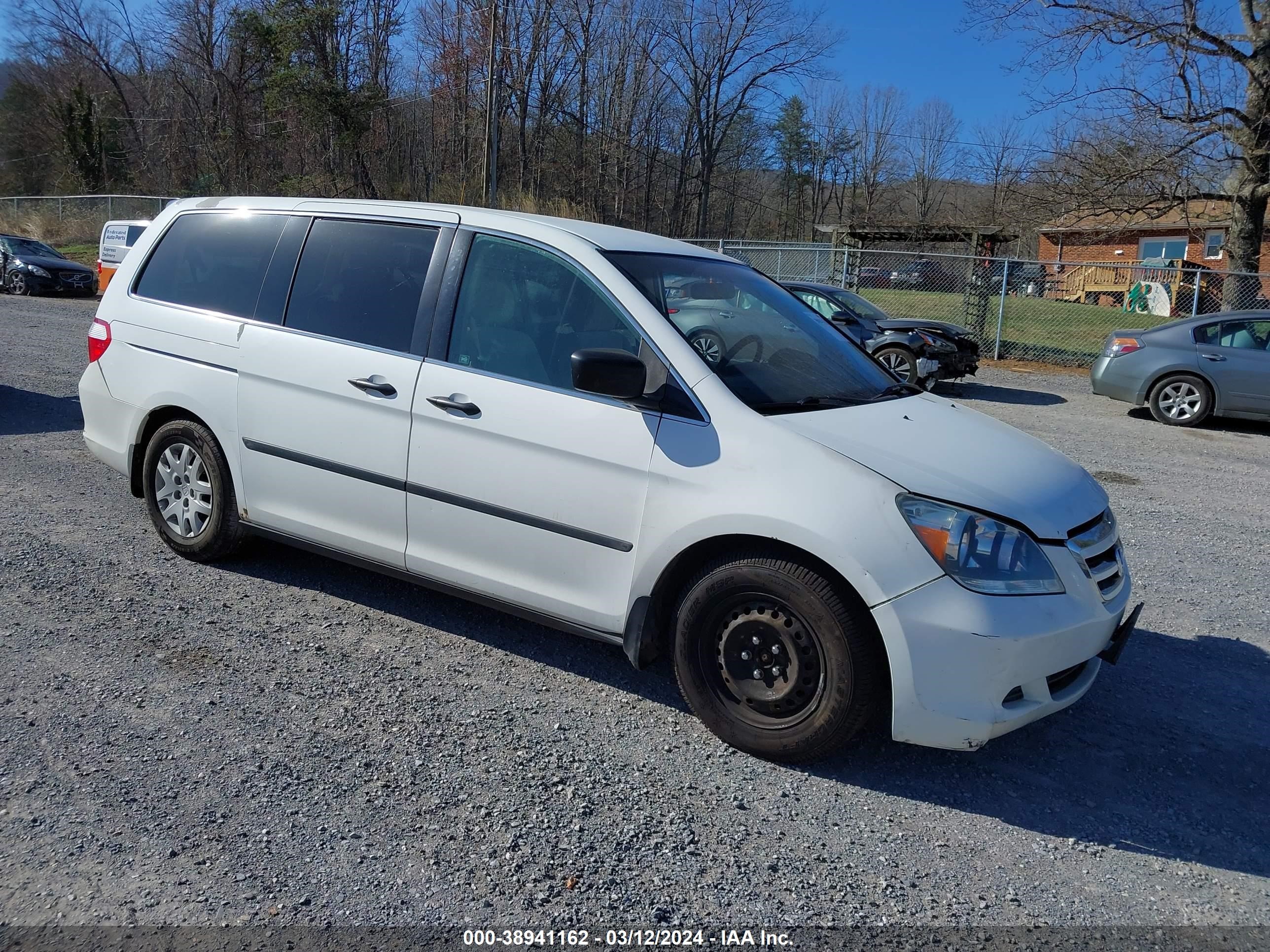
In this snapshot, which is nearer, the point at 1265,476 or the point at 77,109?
the point at 1265,476

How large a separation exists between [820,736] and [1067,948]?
0.99 metres

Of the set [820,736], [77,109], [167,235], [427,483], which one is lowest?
[820,736]

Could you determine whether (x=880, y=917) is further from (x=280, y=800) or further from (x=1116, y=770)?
(x=280, y=800)

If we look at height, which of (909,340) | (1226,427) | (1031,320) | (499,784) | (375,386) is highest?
(1031,320)

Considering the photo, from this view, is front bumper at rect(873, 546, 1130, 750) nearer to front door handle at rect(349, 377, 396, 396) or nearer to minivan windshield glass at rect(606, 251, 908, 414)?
minivan windshield glass at rect(606, 251, 908, 414)

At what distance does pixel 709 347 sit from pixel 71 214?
124 feet

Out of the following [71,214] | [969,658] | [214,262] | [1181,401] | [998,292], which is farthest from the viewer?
[71,214]

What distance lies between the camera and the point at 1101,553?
12.0 feet

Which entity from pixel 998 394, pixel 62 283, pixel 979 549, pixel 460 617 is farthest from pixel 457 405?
pixel 62 283

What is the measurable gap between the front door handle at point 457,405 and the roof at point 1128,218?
69.3 feet

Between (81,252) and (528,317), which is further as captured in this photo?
(81,252)

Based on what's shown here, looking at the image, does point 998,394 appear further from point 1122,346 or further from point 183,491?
point 183,491

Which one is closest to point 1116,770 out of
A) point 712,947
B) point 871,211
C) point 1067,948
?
point 1067,948

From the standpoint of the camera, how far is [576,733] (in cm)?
371
